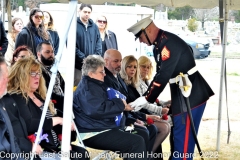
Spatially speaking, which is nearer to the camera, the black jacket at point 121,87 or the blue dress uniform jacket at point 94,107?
the blue dress uniform jacket at point 94,107

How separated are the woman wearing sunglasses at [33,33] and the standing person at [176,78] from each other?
2107 mm

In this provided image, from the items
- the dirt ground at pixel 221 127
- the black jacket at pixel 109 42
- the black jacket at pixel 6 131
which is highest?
the black jacket at pixel 109 42

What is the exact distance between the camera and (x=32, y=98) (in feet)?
10.0

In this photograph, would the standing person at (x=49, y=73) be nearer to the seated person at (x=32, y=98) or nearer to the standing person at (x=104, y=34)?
the seated person at (x=32, y=98)

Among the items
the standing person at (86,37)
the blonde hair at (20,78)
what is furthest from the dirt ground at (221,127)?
the blonde hair at (20,78)

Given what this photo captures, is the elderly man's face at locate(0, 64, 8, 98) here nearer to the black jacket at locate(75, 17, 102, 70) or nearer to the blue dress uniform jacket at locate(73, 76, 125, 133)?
the blue dress uniform jacket at locate(73, 76, 125, 133)

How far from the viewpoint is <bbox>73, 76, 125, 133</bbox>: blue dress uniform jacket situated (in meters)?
3.26

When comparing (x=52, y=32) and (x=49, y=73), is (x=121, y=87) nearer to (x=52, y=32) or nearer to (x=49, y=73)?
(x=49, y=73)

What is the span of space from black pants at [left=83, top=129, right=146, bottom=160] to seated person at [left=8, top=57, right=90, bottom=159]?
19cm

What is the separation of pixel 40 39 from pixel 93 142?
2.49 m

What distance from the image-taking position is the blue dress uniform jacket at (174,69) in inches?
137

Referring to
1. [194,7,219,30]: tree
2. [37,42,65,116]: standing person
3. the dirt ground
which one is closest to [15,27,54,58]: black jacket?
[37,42,65,116]: standing person

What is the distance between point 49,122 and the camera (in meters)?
3.00

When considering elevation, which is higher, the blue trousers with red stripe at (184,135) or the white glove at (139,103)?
the white glove at (139,103)
